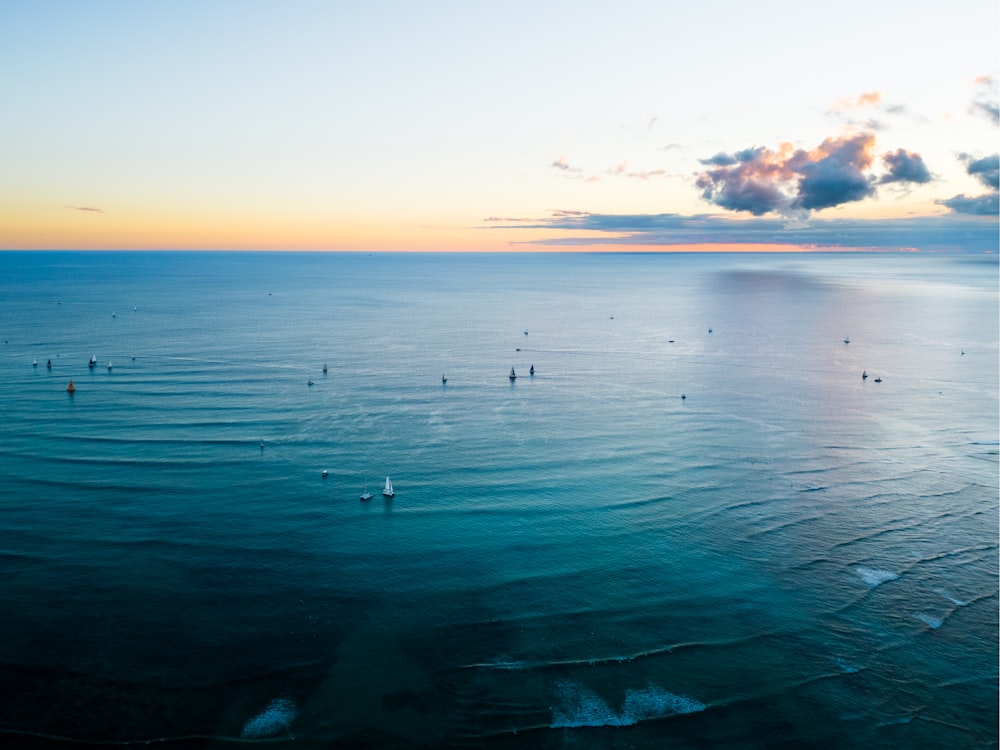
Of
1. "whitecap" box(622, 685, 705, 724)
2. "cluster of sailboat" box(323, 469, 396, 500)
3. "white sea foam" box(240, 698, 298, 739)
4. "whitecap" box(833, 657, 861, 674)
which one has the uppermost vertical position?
"cluster of sailboat" box(323, 469, 396, 500)

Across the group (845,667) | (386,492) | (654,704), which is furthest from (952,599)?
(386,492)

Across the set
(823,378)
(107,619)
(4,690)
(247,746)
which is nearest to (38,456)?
(107,619)

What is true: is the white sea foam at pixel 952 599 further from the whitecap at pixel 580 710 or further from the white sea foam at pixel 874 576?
the whitecap at pixel 580 710

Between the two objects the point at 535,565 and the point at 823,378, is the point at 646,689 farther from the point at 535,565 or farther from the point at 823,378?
the point at 823,378

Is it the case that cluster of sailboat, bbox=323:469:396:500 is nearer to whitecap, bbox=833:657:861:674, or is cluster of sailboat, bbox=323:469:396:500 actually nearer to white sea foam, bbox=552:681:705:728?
white sea foam, bbox=552:681:705:728

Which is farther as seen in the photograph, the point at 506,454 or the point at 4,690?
the point at 506,454

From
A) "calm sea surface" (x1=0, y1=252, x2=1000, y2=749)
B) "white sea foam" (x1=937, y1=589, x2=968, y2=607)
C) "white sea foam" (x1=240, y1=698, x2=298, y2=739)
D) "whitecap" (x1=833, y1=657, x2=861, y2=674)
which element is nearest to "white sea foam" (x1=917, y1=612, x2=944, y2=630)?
"calm sea surface" (x1=0, y1=252, x2=1000, y2=749)
